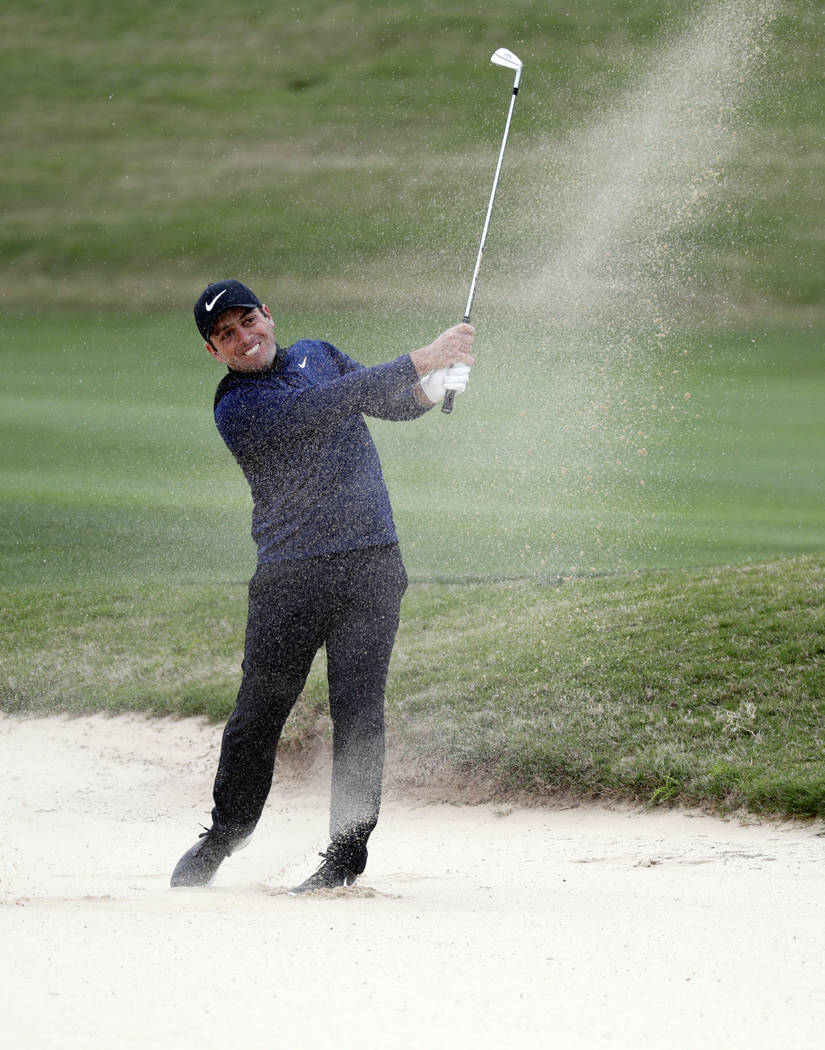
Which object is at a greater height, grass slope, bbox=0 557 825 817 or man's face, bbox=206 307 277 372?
man's face, bbox=206 307 277 372

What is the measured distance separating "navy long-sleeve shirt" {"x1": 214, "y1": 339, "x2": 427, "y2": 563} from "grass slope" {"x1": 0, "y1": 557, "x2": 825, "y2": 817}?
5.48 feet

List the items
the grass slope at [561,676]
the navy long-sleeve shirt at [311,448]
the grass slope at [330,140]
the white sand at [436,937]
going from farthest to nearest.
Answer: the grass slope at [330,140] < the grass slope at [561,676] < the navy long-sleeve shirt at [311,448] < the white sand at [436,937]

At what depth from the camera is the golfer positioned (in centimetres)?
396

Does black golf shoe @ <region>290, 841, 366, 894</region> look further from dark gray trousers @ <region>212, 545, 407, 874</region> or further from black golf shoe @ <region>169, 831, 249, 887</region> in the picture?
black golf shoe @ <region>169, 831, 249, 887</region>

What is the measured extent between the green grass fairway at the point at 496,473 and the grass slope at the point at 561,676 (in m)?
0.86

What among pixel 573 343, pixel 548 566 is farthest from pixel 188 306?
pixel 548 566

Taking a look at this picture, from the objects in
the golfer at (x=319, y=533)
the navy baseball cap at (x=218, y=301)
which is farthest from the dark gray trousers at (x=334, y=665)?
the navy baseball cap at (x=218, y=301)

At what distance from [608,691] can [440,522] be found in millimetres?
3621

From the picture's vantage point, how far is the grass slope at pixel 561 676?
206 inches

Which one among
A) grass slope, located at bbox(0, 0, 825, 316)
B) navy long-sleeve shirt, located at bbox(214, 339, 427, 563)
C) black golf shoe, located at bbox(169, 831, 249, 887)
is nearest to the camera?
navy long-sleeve shirt, located at bbox(214, 339, 427, 563)

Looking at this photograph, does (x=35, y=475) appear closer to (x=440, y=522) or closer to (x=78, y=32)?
(x=440, y=522)

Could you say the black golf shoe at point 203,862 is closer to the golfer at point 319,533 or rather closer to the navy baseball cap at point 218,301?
the golfer at point 319,533

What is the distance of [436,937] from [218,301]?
1833mm

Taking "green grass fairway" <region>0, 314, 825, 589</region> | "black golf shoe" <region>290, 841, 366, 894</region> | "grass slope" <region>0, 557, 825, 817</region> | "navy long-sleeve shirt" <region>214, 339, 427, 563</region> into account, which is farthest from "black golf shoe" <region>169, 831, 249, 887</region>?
"green grass fairway" <region>0, 314, 825, 589</region>
